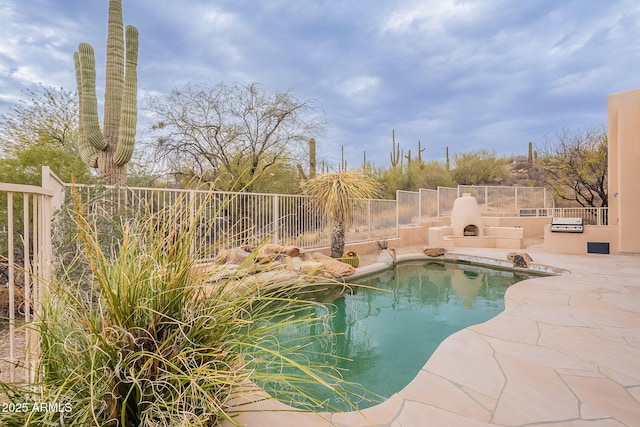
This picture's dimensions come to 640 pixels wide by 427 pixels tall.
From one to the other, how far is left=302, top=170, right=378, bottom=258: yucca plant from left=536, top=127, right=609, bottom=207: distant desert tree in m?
12.9

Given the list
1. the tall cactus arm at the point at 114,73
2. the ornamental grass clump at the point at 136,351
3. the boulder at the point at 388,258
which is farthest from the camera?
the boulder at the point at 388,258

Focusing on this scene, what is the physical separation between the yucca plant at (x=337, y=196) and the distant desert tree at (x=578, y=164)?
12903 millimetres

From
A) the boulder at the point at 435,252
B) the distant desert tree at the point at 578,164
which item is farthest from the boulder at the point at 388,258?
the distant desert tree at the point at 578,164

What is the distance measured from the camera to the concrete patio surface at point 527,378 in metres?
1.72

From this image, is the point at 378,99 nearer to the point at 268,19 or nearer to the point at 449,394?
the point at 268,19

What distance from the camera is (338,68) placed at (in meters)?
13.6

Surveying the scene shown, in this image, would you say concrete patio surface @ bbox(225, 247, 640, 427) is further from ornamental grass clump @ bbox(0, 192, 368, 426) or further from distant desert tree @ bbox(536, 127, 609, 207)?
distant desert tree @ bbox(536, 127, 609, 207)

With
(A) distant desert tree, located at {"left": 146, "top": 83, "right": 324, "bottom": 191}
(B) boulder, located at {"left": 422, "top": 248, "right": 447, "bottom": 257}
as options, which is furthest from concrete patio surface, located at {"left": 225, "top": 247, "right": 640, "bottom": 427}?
(A) distant desert tree, located at {"left": 146, "top": 83, "right": 324, "bottom": 191}

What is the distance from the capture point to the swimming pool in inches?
99.6

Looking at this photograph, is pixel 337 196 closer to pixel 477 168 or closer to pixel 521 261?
pixel 521 261

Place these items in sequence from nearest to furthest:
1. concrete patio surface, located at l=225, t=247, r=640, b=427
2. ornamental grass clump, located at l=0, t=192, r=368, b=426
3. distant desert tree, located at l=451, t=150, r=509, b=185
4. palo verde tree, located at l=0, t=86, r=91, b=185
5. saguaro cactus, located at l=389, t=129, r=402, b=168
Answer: ornamental grass clump, located at l=0, t=192, r=368, b=426, concrete patio surface, located at l=225, t=247, r=640, b=427, palo verde tree, located at l=0, t=86, r=91, b=185, saguaro cactus, located at l=389, t=129, r=402, b=168, distant desert tree, located at l=451, t=150, r=509, b=185

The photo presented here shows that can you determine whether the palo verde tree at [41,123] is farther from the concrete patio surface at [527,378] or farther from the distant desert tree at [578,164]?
the distant desert tree at [578,164]

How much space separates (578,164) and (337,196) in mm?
14358

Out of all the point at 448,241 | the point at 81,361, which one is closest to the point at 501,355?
the point at 81,361
